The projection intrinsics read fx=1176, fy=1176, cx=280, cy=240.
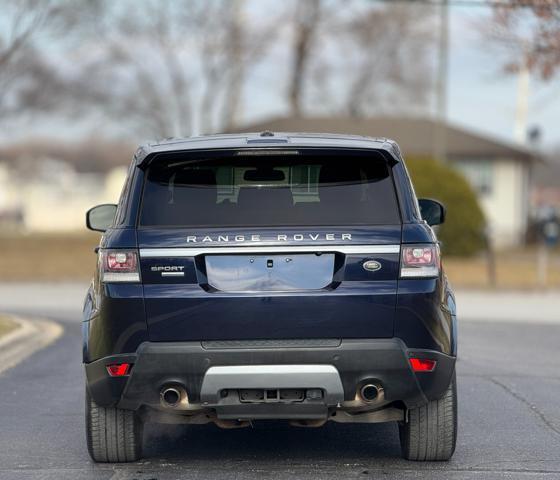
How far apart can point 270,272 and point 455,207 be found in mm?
26681

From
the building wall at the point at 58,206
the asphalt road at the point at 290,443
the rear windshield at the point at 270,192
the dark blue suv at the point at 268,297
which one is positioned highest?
the rear windshield at the point at 270,192

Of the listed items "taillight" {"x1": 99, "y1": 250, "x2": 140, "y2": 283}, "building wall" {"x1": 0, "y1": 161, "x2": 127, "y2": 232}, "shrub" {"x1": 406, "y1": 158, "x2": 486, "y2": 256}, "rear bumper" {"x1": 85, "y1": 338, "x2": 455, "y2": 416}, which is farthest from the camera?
"building wall" {"x1": 0, "y1": 161, "x2": 127, "y2": 232}

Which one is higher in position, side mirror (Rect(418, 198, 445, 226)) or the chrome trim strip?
the chrome trim strip

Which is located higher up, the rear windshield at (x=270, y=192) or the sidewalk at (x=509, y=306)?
the rear windshield at (x=270, y=192)

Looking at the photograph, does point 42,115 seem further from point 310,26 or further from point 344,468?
point 344,468

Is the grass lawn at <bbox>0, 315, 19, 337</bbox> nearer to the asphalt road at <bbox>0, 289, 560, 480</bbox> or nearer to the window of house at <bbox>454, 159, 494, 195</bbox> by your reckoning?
the asphalt road at <bbox>0, 289, 560, 480</bbox>

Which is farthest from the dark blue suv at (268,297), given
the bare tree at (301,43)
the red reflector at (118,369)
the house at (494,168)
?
the bare tree at (301,43)

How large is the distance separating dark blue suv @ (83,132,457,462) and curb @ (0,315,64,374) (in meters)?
5.07

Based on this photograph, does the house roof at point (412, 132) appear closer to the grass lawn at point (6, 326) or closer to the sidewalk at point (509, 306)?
the sidewalk at point (509, 306)

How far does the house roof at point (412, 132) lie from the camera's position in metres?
47.6

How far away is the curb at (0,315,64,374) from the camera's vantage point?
1180 centimetres

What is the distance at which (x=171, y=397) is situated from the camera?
6.17m

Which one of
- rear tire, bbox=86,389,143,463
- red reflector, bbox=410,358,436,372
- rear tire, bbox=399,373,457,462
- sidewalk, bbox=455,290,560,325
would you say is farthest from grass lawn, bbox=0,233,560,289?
red reflector, bbox=410,358,436,372

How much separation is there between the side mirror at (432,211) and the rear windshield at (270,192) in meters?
1.38
